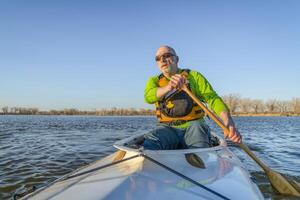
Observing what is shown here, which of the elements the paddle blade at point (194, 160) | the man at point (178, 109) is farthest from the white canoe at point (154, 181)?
the man at point (178, 109)

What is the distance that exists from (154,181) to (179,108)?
221 centimetres

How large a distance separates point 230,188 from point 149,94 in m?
2.02

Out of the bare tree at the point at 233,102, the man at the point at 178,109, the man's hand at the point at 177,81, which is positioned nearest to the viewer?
the man's hand at the point at 177,81

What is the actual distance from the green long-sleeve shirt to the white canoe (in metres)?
1.19

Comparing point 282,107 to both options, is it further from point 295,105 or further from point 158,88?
point 158,88

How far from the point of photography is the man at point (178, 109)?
451 centimetres

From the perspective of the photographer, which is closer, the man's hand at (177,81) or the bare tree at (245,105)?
the man's hand at (177,81)

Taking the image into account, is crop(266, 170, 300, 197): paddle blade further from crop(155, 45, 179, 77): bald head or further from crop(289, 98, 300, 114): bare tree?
crop(289, 98, 300, 114): bare tree

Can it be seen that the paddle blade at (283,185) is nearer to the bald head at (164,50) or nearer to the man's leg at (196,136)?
the man's leg at (196,136)

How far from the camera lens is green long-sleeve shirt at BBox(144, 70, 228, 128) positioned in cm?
476

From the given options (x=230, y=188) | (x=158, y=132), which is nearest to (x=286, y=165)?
(x=158, y=132)

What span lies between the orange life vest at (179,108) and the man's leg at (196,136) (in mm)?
263

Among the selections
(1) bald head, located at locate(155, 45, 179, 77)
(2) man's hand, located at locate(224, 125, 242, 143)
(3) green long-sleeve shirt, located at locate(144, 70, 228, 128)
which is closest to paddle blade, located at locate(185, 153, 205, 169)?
(2) man's hand, located at locate(224, 125, 242, 143)

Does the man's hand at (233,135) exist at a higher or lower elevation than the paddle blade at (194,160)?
higher
